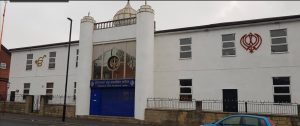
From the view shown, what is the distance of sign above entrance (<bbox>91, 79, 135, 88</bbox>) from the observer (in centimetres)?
2230

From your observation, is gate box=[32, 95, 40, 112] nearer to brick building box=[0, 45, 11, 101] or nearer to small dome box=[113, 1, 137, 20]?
brick building box=[0, 45, 11, 101]

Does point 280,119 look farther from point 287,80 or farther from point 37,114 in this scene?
point 37,114

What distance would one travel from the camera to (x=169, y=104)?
72.7 feet

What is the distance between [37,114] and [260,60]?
63.0 ft

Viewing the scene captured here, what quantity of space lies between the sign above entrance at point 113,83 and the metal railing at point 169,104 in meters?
1.98

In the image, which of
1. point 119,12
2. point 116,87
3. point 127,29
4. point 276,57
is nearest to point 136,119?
point 116,87

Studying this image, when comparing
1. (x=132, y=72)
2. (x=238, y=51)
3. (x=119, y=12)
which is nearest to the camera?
(x=238, y=51)

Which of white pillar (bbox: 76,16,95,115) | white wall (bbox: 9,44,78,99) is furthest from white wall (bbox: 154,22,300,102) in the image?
white wall (bbox: 9,44,78,99)

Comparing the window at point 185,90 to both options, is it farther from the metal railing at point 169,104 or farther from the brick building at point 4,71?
the brick building at point 4,71

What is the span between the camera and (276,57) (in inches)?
776

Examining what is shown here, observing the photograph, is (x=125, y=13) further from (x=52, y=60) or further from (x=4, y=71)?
(x=4, y=71)

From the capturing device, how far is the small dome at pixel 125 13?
1152 inches

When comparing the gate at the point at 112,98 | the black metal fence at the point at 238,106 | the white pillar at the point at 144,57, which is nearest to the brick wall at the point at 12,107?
the gate at the point at 112,98

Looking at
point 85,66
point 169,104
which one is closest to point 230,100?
point 169,104
